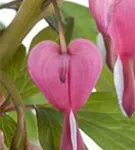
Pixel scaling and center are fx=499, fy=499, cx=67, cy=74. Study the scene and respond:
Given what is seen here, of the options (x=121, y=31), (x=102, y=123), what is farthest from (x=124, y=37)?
(x=102, y=123)

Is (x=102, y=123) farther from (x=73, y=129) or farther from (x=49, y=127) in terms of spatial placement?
(x=73, y=129)

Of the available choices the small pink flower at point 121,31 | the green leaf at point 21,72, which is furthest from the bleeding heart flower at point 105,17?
the green leaf at point 21,72

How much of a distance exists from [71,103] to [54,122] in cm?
15

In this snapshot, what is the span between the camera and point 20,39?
514 mm

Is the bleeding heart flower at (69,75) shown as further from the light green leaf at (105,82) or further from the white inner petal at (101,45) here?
the light green leaf at (105,82)

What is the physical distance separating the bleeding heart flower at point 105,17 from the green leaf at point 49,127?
0.58 ft

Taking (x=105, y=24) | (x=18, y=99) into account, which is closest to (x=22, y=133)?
(x=18, y=99)

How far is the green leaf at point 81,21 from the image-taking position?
64 cm

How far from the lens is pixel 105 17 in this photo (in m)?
0.43

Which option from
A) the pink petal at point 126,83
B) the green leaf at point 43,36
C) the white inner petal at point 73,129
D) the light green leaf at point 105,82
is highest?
the green leaf at point 43,36

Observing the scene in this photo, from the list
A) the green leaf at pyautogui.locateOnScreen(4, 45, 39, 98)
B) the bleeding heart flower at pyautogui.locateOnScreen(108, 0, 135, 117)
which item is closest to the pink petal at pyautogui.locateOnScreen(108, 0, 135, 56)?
the bleeding heart flower at pyautogui.locateOnScreen(108, 0, 135, 117)

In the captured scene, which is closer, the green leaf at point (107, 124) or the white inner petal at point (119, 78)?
the white inner petal at point (119, 78)

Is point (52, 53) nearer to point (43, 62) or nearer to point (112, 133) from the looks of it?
point (43, 62)

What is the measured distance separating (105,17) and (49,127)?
21 centimetres
